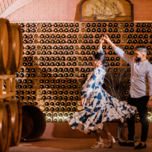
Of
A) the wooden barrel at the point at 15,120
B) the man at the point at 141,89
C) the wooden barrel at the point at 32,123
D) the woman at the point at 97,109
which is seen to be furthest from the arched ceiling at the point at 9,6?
the man at the point at 141,89

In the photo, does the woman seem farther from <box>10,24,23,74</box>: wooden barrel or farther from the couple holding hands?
<box>10,24,23,74</box>: wooden barrel

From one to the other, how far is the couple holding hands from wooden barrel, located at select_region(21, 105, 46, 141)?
3.33 feet

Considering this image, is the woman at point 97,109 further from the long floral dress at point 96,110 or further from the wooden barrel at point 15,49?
the wooden barrel at point 15,49

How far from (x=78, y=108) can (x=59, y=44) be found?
5.04 ft

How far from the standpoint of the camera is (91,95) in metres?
3.70

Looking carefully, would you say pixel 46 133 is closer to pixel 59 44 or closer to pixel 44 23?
pixel 59 44

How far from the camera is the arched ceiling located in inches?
190

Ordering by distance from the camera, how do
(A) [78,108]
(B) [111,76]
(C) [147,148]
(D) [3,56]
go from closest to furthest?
1. (D) [3,56]
2. (C) [147,148]
3. (B) [111,76]
4. (A) [78,108]

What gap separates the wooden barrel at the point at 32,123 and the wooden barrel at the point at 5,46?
1.63m

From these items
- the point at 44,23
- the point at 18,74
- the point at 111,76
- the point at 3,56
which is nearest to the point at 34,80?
the point at 18,74

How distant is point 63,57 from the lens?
5035 millimetres

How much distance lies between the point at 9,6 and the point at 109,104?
3142mm

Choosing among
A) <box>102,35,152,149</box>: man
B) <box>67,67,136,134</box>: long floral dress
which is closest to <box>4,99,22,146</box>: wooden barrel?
<box>67,67,136,134</box>: long floral dress

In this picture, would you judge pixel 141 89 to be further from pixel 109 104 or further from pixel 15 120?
pixel 15 120
